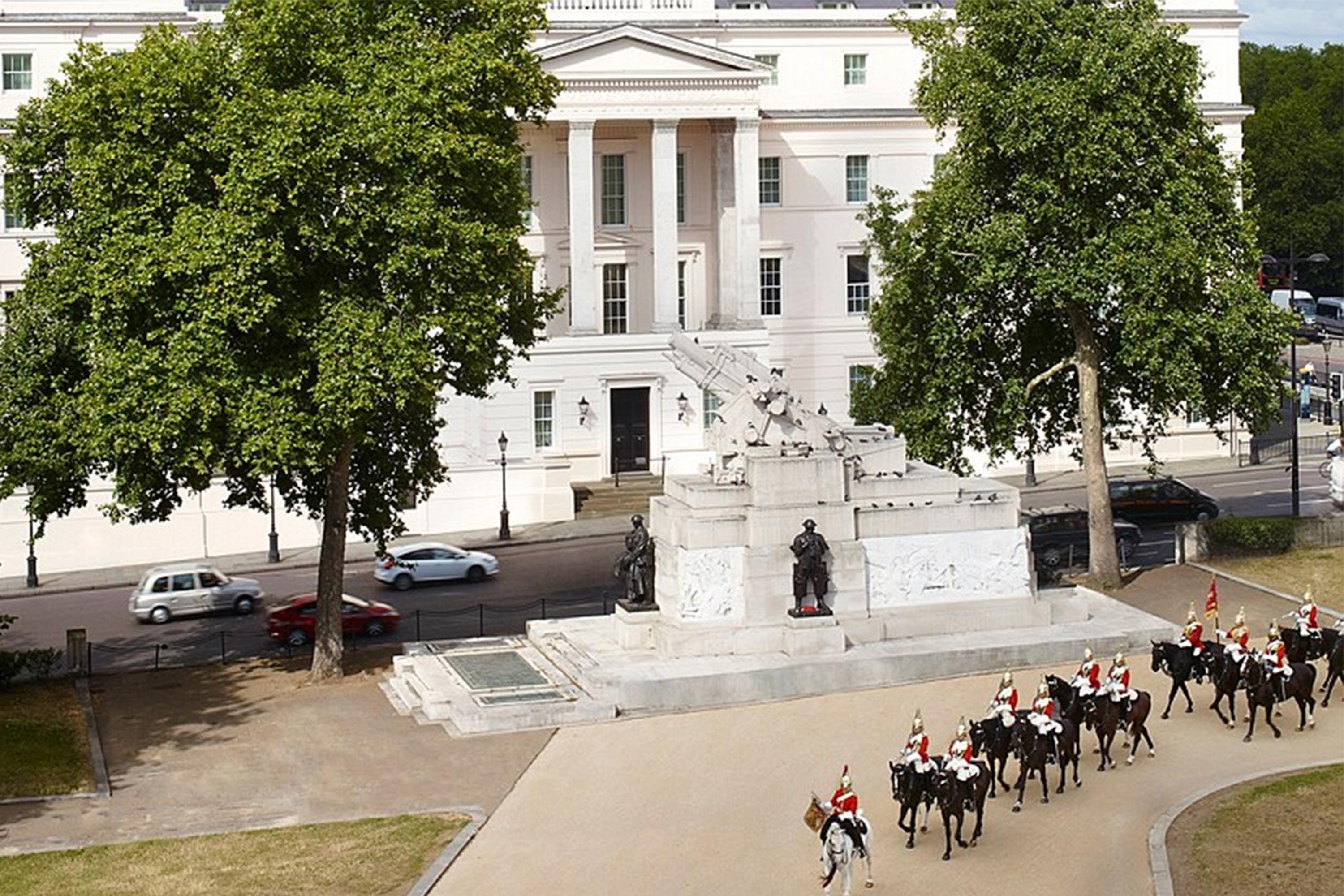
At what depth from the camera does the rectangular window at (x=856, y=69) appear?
3201 inches

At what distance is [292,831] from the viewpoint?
120 ft

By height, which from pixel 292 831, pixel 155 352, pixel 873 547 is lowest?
pixel 292 831

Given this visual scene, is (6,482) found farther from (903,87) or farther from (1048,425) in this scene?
(903,87)

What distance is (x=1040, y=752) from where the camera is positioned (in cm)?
3644

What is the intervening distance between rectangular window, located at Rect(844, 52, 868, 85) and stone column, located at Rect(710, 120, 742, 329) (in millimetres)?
7326

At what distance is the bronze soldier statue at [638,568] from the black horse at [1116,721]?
1142 cm

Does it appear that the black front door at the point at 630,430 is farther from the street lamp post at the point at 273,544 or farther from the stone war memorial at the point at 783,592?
the stone war memorial at the point at 783,592

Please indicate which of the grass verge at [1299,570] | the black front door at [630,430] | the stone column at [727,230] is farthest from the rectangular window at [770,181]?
the grass verge at [1299,570]

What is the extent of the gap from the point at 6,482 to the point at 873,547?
18.8m

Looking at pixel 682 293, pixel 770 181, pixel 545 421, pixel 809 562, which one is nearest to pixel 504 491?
pixel 545 421

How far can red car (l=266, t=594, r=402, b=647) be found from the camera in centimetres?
5272

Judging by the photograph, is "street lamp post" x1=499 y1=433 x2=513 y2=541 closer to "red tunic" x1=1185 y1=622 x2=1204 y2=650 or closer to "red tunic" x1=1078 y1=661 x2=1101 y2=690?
"red tunic" x1=1185 y1=622 x2=1204 y2=650

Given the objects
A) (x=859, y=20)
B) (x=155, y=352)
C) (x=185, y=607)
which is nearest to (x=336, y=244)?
(x=155, y=352)

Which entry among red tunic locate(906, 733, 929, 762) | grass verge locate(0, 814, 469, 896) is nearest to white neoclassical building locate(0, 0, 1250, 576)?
grass verge locate(0, 814, 469, 896)
